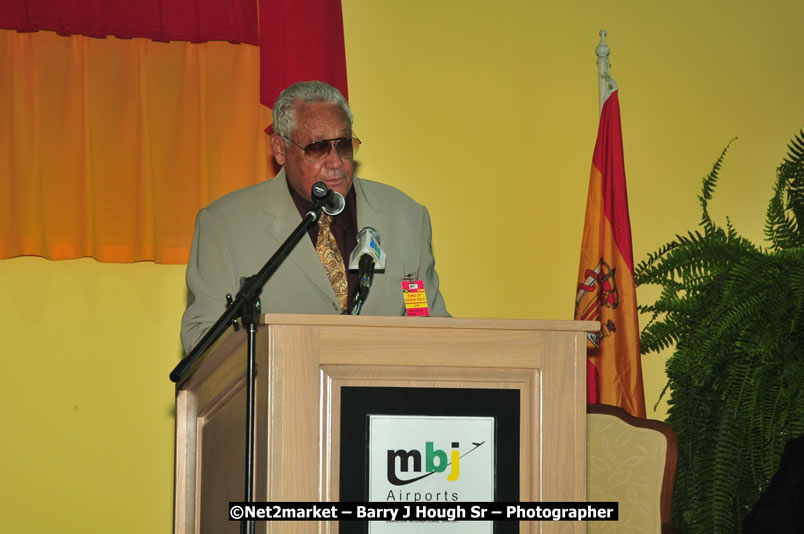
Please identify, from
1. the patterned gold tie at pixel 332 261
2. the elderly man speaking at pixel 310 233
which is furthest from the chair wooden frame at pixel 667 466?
the patterned gold tie at pixel 332 261

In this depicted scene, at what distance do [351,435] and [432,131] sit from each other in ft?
8.36

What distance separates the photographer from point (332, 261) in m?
2.50

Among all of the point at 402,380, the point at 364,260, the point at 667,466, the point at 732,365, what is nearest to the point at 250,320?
the point at 402,380

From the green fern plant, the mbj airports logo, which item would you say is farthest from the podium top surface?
the green fern plant

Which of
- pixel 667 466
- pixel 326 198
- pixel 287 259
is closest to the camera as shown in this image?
pixel 326 198

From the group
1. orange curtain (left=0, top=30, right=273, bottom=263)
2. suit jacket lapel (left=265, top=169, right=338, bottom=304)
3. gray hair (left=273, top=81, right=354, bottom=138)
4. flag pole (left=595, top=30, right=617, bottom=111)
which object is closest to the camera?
suit jacket lapel (left=265, top=169, right=338, bottom=304)

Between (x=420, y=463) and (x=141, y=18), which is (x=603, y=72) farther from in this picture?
(x=420, y=463)

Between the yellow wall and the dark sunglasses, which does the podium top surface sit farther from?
the yellow wall

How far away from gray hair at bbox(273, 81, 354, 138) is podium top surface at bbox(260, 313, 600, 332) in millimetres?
1206

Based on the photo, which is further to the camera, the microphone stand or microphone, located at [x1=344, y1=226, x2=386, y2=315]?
microphone, located at [x1=344, y1=226, x2=386, y2=315]

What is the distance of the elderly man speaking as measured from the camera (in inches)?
92.2

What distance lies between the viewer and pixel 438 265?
381cm

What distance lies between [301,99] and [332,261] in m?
0.47

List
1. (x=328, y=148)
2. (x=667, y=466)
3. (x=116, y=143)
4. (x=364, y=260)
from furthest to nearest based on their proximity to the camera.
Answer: (x=116, y=143), (x=667, y=466), (x=328, y=148), (x=364, y=260)
